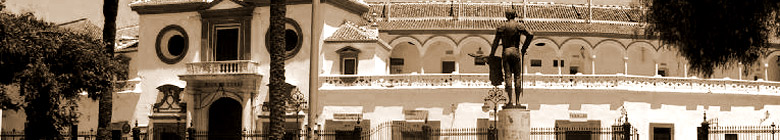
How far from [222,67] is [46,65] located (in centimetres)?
1049

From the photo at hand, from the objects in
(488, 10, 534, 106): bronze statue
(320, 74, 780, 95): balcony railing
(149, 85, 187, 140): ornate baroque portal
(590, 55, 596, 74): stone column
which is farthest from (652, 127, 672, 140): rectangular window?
(488, 10, 534, 106): bronze statue

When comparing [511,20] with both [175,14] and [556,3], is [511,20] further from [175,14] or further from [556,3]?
[556,3]

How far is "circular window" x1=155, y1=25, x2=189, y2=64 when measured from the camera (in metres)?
42.3

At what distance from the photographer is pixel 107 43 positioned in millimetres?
29812

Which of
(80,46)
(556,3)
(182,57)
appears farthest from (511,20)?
(556,3)

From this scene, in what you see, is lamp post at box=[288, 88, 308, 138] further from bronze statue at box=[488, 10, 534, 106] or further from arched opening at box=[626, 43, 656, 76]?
bronze statue at box=[488, 10, 534, 106]

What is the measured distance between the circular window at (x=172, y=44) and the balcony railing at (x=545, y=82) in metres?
6.16

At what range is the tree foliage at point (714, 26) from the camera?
62.9 feet

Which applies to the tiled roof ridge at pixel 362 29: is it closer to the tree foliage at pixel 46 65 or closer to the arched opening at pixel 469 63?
the arched opening at pixel 469 63

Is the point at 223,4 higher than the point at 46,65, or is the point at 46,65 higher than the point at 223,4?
the point at 223,4

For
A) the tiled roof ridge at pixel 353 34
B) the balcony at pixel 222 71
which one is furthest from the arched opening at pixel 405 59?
the balcony at pixel 222 71

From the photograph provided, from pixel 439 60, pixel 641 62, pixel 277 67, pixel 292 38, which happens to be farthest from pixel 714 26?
pixel 641 62

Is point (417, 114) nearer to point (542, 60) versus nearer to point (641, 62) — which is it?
point (542, 60)

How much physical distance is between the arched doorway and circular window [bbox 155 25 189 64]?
247 cm
